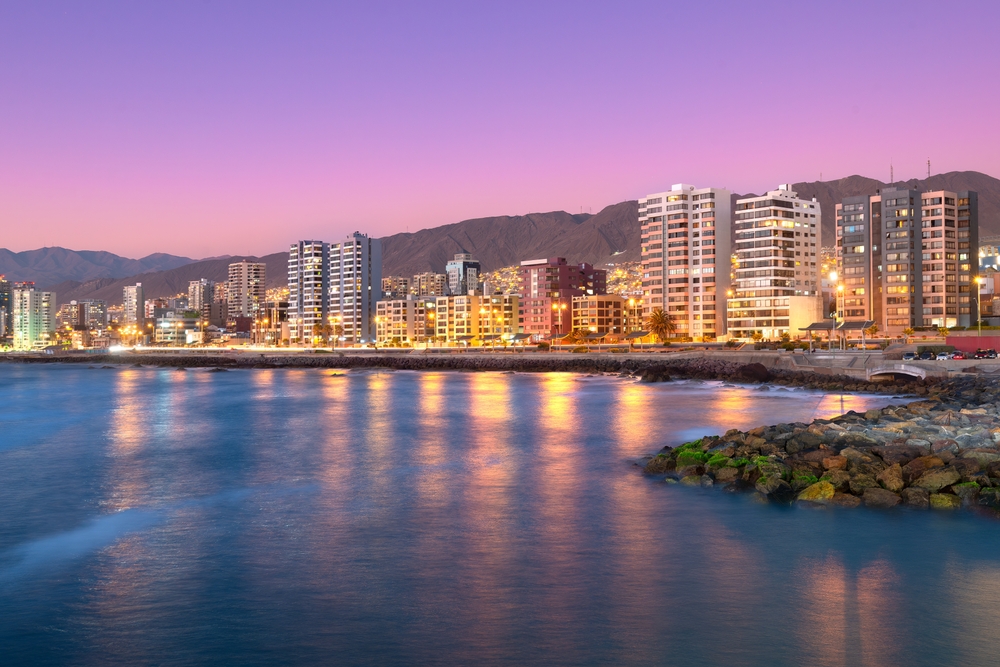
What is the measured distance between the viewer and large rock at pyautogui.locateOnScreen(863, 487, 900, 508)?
74.6ft

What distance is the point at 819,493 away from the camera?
23.5 m

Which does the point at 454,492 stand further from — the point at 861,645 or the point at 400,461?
the point at 861,645

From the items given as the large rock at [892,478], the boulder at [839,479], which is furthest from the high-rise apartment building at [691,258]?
the large rock at [892,478]

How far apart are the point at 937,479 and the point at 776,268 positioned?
5841 inches

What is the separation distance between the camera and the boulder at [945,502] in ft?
73.2

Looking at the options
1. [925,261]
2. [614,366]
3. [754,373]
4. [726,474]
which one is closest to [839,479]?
[726,474]

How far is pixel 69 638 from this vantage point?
48.3 feet

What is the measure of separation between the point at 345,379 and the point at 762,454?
90.4 meters

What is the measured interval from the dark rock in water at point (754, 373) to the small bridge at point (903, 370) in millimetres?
15060

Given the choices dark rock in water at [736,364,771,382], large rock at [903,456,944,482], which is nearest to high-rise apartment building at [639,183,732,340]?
dark rock in water at [736,364,771,382]

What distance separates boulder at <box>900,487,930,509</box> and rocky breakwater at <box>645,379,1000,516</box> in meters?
0.03

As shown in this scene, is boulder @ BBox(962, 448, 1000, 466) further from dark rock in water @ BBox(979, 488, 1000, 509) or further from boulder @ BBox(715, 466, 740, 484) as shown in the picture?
boulder @ BBox(715, 466, 740, 484)

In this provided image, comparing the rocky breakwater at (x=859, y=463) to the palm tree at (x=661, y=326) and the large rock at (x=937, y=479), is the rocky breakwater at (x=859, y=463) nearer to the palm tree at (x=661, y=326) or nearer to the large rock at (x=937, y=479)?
the large rock at (x=937, y=479)

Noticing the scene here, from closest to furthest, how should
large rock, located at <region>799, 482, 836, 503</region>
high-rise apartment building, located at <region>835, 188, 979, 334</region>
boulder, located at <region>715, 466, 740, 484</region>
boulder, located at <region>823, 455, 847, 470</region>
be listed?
large rock, located at <region>799, 482, 836, 503</region>
boulder, located at <region>823, 455, 847, 470</region>
boulder, located at <region>715, 466, 740, 484</region>
high-rise apartment building, located at <region>835, 188, 979, 334</region>
